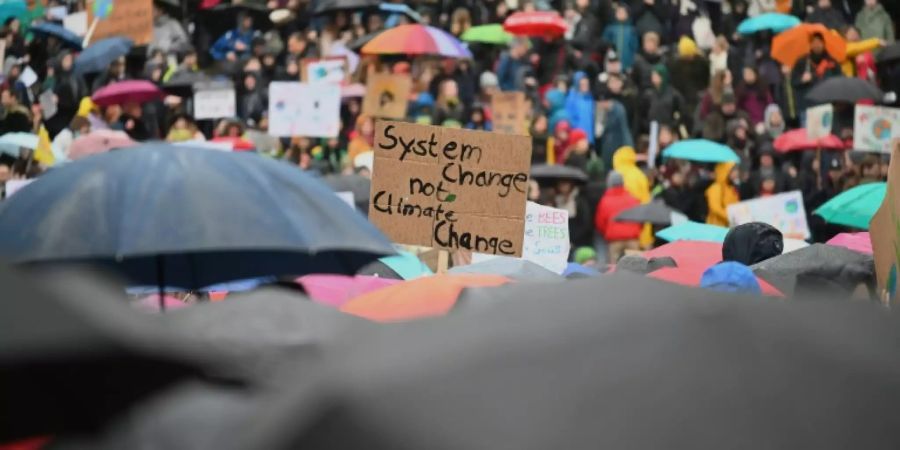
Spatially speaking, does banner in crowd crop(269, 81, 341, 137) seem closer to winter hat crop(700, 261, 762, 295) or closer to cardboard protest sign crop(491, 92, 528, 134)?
cardboard protest sign crop(491, 92, 528, 134)

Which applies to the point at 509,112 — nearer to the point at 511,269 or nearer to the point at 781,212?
the point at 781,212

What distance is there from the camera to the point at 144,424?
2.08m

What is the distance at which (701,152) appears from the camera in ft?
61.2

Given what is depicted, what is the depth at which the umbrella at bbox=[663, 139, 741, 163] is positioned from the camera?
18.5 metres

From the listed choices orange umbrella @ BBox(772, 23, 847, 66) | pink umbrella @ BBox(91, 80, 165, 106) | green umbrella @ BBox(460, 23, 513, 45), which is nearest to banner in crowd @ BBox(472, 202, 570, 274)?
orange umbrella @ BBox(772, 23, 847, 66)

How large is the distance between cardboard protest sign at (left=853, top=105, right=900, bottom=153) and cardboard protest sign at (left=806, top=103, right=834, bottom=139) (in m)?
0.76

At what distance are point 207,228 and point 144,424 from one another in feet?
8.28

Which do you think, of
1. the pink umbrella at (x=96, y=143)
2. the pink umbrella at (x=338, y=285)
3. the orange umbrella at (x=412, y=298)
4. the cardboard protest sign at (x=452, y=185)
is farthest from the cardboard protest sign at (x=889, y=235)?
the pink umbrella at (x=96, y=143)

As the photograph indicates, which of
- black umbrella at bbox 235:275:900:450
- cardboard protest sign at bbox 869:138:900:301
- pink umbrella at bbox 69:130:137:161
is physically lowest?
pink umbrella at bbox 69:130:137:161

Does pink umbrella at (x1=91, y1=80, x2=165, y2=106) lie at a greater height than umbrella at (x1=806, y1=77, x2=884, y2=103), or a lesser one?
lesser

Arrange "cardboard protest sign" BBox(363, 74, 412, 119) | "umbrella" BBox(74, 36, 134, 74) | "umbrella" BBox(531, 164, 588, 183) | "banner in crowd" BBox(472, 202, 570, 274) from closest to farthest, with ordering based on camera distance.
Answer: "banner in crowd" BBox(472, 202, 570, 274), "umbrella" BBox(531, 164, 588, 183), "cardboard protest sign" BBox(363, 74, 412, 119), "umbrella" BBox(74, 36, 134, 74)

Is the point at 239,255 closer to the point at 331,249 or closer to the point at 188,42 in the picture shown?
the point at 331,249

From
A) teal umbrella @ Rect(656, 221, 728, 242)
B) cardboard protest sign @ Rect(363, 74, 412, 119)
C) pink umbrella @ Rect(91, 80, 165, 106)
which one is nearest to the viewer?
teal umbrella @ Rect(656, 221, 728, 242)

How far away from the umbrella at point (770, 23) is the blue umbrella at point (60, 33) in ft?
27.1
